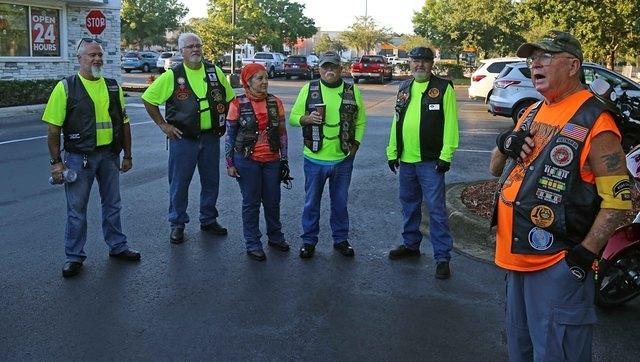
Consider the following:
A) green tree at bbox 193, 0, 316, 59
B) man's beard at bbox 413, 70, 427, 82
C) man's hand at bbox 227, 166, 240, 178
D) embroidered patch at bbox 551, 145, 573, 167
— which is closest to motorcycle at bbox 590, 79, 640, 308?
man's beard at bbox 413, 70, 427, 82

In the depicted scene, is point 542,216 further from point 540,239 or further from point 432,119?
point 432,119

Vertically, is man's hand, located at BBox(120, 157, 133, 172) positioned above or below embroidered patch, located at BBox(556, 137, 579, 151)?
below

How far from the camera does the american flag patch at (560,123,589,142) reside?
2.50 metres

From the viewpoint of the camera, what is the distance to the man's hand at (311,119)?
5.31 metres

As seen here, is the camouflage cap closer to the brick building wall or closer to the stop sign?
the stop sign

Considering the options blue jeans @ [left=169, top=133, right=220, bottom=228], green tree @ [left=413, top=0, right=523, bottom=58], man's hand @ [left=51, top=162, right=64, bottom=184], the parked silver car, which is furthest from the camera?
green tree @ [left=413, top=0, right=523, bottom=58]

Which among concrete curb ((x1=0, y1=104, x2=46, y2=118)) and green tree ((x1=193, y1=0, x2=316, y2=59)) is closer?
concrete curb ((x1=0, y1=104, x2=46, y2=118))

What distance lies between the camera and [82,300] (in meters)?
4.45

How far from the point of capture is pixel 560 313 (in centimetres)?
260

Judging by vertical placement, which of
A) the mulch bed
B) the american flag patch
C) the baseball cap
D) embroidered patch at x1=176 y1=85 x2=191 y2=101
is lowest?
the mulch bed

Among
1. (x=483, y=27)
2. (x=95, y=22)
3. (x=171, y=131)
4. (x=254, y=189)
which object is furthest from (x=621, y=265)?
(x=483, y=27)

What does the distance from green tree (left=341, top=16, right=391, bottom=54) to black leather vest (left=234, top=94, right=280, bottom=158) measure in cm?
6234

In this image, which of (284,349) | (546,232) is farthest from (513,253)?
(284,349)

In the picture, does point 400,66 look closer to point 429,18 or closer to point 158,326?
point 429,18
